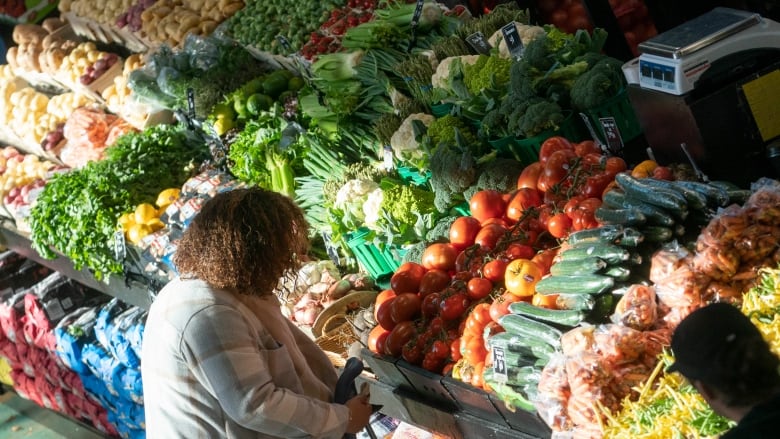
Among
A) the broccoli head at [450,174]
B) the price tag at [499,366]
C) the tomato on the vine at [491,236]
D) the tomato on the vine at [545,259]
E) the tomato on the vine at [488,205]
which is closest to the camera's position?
the price tag at [499,366]

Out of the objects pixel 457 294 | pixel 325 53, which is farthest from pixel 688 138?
pixel 325 53

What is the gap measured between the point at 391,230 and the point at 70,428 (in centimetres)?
422

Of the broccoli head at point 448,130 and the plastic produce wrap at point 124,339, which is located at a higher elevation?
the broccoli head at point 448,130

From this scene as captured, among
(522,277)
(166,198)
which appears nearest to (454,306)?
(522,277)

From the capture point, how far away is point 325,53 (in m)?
6.24

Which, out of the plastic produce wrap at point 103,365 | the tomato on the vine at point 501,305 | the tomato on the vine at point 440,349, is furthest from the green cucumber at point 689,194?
the plastic produce wrap at point 103,365

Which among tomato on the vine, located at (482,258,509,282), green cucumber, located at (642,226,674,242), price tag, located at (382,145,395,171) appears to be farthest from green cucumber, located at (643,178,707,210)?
price tag, located at (382,145,395,171)

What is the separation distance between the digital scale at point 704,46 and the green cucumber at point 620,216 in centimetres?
56

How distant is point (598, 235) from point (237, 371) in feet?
4.17

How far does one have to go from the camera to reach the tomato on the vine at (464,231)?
13.4ft

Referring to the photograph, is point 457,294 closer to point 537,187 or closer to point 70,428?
point 537,187

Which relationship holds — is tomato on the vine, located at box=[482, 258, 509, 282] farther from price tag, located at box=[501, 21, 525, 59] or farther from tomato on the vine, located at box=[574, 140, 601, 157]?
price tag, located at box=[501, 21, 525, 59]

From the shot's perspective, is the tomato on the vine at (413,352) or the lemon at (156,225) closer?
the tomato on the vine at (413,352)

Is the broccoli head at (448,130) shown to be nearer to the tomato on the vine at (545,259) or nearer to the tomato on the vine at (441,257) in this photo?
the tomato on the vine at (441,257)
